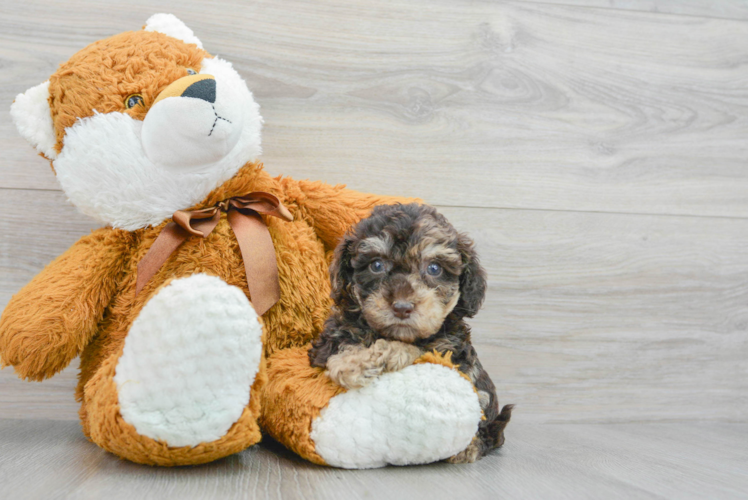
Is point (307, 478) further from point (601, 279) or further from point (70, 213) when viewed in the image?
point (601, 279)

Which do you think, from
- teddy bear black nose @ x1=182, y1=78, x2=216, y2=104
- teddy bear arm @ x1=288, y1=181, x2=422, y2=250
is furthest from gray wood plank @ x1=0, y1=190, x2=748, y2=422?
teddy bear black nose @ x1=182, y1=78, x2=216, y2=104

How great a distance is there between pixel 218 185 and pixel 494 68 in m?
1.02

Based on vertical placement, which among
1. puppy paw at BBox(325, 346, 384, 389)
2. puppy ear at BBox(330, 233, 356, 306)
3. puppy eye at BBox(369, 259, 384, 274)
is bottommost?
puppy paw at BBox(325, 346, 384, 389)

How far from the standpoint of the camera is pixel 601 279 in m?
1.91

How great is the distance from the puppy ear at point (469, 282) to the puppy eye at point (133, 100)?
2.46 feet

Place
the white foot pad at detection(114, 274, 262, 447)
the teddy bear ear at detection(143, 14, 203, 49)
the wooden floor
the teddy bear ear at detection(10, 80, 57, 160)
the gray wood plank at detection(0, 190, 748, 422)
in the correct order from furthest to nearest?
the gray wood plank at detection(0, 190, 748, 422)
the wooden floor
the teddy bear ear at detection(143, 14, 203, 49)
the teddy bear ear at detection(10, 80, 57, 160)
the white foot pad at detection(114, 274, 262, 447)

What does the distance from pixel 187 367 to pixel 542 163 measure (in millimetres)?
1301

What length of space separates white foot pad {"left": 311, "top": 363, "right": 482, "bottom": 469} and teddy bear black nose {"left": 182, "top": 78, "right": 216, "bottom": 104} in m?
0.68

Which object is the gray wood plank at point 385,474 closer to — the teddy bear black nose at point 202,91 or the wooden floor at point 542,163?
the wooden floor at point 542,163

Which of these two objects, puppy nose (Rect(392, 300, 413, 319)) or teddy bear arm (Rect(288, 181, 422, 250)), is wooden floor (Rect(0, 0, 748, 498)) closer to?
teddy bear arm (Rect(288, 181, 422, 250))

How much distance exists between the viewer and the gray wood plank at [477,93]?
5.64 ft

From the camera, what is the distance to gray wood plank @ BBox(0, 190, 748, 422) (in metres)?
1.86

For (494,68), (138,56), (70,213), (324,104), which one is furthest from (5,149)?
(494,68)

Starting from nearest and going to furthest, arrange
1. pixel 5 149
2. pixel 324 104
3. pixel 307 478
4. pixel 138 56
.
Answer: pixel 307 478, pixel 138 56, pixel 5 149, pixel 324 104
